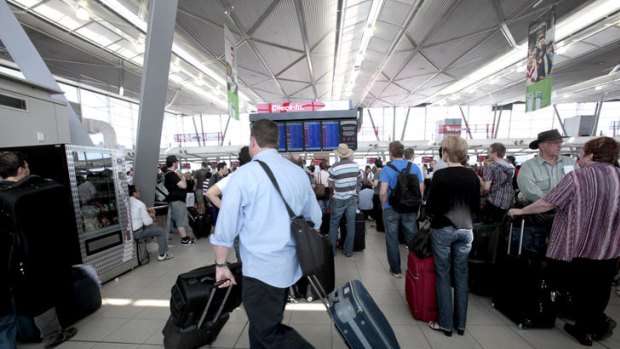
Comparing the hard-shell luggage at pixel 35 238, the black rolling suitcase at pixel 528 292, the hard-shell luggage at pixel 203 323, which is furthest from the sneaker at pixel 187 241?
the black rolling suitcase at pixel 528 292

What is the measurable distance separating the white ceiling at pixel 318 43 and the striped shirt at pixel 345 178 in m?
4.62

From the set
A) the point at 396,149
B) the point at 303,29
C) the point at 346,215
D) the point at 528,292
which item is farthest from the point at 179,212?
the point at 303,29

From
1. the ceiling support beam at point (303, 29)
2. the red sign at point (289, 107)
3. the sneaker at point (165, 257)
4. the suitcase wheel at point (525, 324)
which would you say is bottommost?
the sneaker at point (165, 257)

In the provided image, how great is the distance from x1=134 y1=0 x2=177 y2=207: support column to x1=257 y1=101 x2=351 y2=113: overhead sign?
182 cm

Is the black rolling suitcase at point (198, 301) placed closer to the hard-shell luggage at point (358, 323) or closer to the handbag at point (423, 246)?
the hard-shell luggage at point (358, 323)

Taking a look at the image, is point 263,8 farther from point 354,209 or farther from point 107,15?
point 354,209

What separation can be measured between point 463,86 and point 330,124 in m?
12.6

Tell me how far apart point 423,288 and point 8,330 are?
327 cm

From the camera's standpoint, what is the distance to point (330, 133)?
5148 millimetres

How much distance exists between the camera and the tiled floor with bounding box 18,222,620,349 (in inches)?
84.0

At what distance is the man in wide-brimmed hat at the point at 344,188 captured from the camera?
374 centimetres

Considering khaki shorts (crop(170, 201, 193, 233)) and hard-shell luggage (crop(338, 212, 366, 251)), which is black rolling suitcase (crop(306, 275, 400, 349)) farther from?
khaki shorts (crop(170, 201, 193, 233))

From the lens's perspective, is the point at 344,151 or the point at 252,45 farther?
the point at 252,45

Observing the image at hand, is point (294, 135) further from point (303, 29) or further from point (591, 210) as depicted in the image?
point (591, 210)
